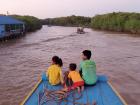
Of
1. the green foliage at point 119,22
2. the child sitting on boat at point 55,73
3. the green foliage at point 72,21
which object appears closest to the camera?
the child sitting on boat at point 55,73

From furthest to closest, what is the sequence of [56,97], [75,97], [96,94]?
[96,94] → [75,97] → [56,97]

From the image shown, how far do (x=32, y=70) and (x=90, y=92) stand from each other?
9571 millimetres

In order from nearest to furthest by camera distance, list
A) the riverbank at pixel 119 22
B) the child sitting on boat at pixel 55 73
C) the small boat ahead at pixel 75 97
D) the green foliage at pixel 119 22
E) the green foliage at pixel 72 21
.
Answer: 1. the small boat ahead at pixel 75 97
2. the child sitting on boat at pixel 55 73
3. the riverbank at pixel 119 22
4. the green foliage at pixel 119 22
5. the green foliage at pixel 72 21

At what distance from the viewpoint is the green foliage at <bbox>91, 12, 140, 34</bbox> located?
52.5 meters

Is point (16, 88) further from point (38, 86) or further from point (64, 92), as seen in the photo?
point (64, 92)

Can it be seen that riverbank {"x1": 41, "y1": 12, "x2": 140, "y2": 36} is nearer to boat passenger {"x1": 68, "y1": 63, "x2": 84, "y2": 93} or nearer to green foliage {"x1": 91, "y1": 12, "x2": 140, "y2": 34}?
green foliage {"x1": 91, "y1": 12, "x2": 140, "y2": 34}

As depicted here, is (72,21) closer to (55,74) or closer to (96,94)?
(55,74)

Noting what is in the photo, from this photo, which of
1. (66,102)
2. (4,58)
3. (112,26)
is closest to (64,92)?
(66,102)

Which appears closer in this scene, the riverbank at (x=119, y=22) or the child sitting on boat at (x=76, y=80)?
the child sitting on boat at (x=76, y=80)

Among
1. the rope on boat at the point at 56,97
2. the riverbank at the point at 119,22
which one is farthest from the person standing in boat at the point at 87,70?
the riverbank at the point at 119,22

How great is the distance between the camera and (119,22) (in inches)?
2405

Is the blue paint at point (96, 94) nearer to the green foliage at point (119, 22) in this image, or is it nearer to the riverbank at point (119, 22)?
the riverbank at point (119, 22)

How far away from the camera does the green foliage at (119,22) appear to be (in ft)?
172

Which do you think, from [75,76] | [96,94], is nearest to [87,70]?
[75,76]
